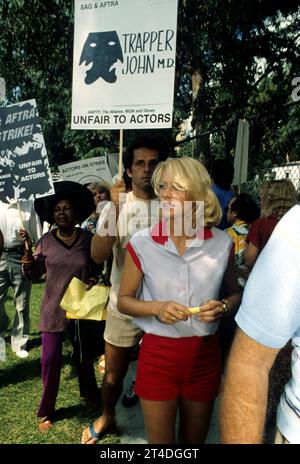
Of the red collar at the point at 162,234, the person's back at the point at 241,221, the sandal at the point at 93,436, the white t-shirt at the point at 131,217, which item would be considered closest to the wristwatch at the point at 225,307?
the red collar at the point at 162,234

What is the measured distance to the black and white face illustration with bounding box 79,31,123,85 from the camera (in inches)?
143

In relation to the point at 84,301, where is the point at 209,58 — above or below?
above

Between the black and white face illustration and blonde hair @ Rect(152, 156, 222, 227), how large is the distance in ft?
5.29

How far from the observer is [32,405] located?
13.6ft

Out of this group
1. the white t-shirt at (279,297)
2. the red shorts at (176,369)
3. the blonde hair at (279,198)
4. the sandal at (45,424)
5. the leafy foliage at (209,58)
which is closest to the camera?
the white t-shirt at (279,297)

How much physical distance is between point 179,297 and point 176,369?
12.3 inches

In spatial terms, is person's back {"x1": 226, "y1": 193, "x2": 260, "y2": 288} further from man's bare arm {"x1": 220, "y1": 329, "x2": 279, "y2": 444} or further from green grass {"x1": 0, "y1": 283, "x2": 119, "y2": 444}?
man's bare arm {"x1": 220, "y1": 329, "x2": 279, "y2": 444}

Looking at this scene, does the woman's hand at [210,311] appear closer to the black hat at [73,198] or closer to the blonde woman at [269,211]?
the blonde woman at [269,211]

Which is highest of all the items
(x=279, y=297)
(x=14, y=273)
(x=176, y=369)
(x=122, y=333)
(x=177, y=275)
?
(x=279, y=297)

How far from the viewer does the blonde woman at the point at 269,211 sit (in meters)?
3.85

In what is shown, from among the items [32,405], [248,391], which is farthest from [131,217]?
[32,405]

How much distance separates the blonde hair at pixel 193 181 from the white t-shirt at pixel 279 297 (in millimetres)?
1006

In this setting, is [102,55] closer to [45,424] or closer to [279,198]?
[279,198]
